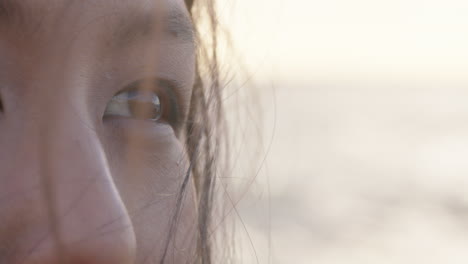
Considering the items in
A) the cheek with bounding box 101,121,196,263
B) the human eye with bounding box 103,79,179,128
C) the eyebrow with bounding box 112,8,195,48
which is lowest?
the cheek with bounding box 101,121,196,263

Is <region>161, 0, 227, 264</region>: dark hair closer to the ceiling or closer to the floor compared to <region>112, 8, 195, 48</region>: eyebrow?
closer to the floor

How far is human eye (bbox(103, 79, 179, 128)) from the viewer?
1.19 meters

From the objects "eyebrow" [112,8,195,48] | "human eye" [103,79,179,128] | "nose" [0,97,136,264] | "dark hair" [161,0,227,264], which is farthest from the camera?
"dark hair" [161,0,227,264]

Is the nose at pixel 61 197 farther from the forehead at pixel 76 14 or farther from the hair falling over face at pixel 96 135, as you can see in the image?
the forehead at pixel 76 14

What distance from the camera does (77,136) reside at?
962 millimetres

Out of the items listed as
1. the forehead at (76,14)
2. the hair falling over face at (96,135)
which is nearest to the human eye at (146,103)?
the hair falling over face at (96,135)

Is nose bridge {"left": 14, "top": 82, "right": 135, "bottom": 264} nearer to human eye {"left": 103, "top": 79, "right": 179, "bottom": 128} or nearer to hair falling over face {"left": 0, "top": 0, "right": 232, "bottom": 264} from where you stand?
hair falling over face {"left": 0, "top": 0, "right": 232, "bottom": 264}

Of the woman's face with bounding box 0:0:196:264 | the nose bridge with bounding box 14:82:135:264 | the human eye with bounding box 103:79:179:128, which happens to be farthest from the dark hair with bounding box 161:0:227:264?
the nose bridge with bounding box 14:82:135:264

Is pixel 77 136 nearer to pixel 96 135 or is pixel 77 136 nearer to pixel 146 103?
pixel 96 135

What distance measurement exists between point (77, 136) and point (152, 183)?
0.24 meters

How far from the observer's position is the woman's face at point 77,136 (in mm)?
913

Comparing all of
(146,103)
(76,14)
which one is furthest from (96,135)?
(146,103)

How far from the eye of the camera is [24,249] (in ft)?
2.94

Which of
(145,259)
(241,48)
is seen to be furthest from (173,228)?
(241,48)
